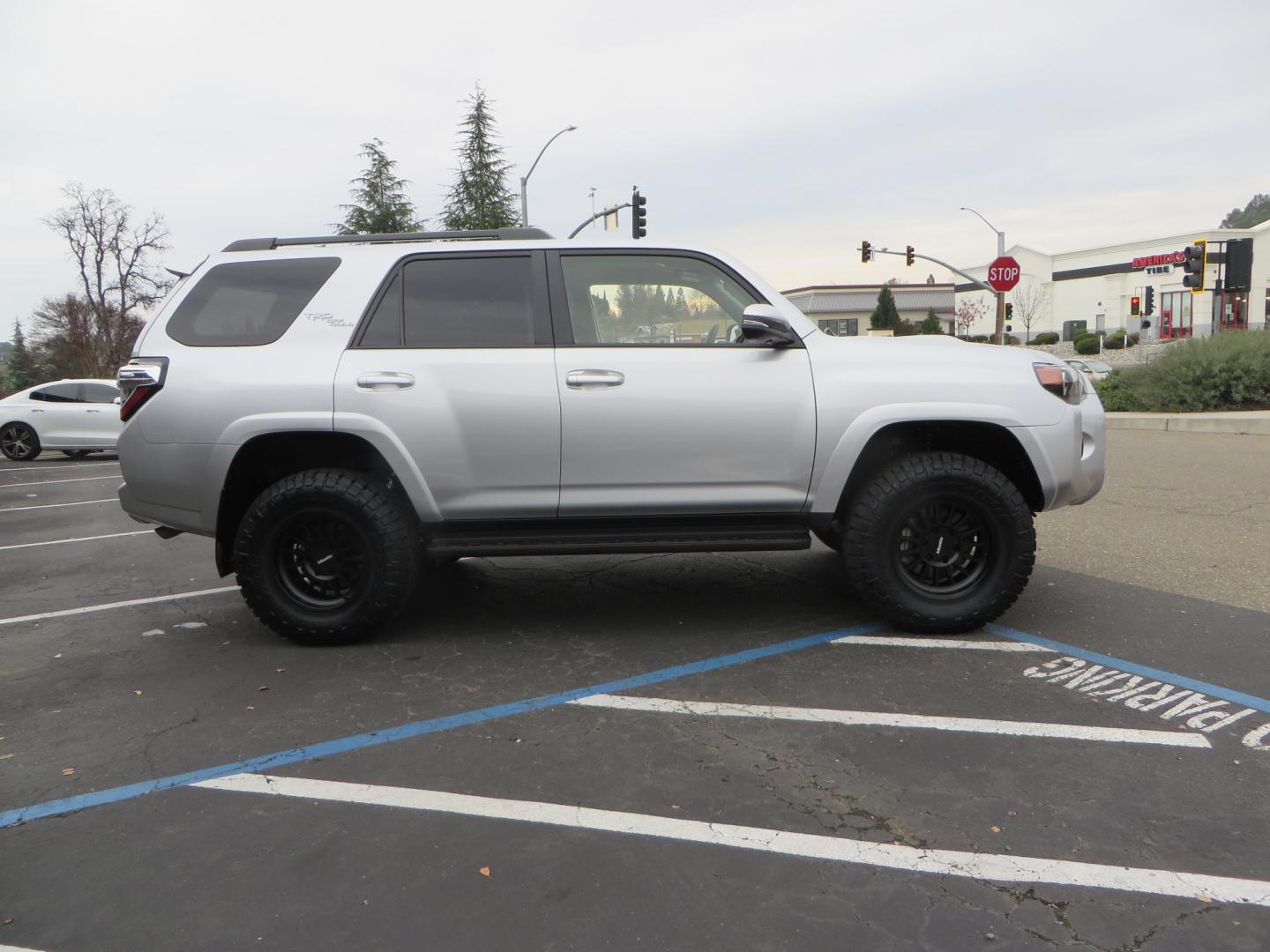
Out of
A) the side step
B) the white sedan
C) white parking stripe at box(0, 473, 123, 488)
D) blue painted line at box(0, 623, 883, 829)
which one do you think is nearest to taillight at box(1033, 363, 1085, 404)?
the side step

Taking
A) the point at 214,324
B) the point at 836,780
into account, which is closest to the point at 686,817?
the point at 836,780

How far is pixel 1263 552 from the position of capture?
5.99m

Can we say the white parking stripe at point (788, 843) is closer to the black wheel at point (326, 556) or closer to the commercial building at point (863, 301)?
the black wheel at point (326, 556)

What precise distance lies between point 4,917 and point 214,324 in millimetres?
2855

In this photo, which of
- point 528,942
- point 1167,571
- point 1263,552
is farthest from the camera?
point 1263,552

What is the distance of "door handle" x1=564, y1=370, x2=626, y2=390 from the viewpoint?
13.8 feet

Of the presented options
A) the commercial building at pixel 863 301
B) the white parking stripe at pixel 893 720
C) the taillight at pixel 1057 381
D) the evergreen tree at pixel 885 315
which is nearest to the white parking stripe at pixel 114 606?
the white parking stripe at pixel 893 720

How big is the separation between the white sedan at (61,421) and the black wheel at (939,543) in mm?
16763

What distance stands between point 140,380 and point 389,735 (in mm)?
2190

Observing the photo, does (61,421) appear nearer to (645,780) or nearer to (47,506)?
(47,506)

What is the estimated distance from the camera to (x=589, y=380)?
421 cm

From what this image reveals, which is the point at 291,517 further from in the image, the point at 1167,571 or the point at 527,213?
the point at 527,213

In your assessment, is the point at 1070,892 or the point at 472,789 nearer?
the point at 1070,892

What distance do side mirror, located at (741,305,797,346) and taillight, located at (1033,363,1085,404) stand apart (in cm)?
121
